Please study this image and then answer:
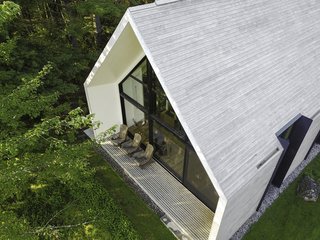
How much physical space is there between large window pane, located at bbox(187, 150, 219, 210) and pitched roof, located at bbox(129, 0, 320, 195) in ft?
7.60

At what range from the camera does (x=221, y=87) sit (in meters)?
7.04

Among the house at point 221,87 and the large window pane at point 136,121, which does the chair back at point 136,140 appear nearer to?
the large window pane at point 136,121

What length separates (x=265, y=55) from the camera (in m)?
8.37

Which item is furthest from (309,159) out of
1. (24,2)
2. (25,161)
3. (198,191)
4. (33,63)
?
(24,2)

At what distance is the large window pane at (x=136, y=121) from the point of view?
10820 mm

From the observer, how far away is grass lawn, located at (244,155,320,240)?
8.97m

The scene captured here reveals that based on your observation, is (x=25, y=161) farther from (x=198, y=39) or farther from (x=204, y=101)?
(x=198, y=39)

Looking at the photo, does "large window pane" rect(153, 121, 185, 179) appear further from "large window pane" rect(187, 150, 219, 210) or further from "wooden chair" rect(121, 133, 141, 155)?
"wooden chair" rect(121, 133, 141, 155)

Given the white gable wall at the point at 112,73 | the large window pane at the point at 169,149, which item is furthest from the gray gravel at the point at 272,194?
the white gable wall at the point at 112,73

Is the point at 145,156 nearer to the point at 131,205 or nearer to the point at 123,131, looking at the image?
the point at 123,131

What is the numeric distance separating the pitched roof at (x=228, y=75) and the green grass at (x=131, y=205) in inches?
153

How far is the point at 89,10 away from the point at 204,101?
6.55m

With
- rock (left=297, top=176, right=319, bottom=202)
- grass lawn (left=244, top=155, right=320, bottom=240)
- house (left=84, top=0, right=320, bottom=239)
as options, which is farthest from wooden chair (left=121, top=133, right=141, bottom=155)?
rock (left=297, top=176, right=319, bottom=202)

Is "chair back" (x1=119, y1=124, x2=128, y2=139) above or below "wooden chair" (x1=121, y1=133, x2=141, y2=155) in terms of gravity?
above
